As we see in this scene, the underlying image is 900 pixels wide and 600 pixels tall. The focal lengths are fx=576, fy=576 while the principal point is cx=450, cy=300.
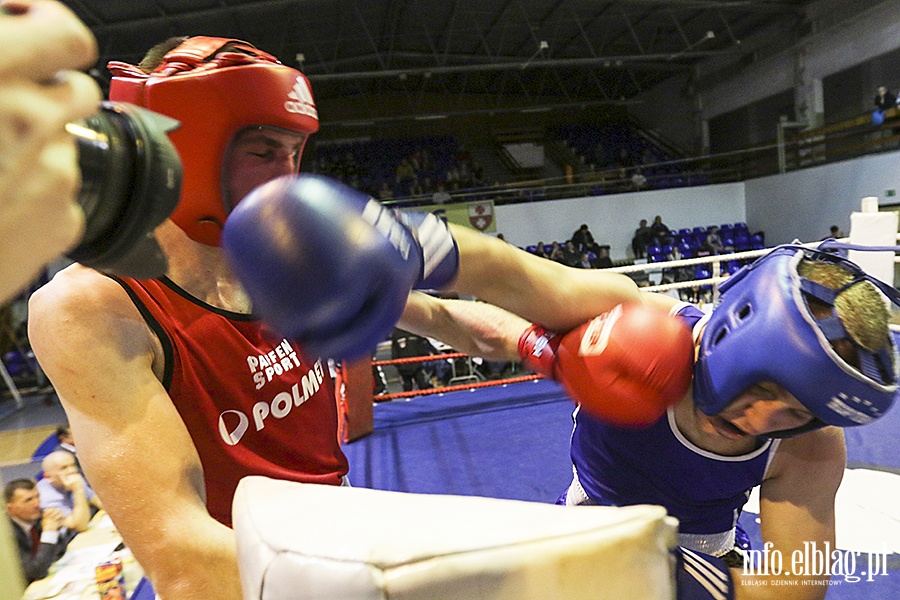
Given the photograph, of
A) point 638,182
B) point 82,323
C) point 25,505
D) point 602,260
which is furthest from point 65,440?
point 638,182

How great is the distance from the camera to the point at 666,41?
1182 cm

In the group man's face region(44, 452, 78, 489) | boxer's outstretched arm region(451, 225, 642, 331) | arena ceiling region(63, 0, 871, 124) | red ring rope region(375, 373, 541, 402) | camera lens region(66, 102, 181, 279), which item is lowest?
red ring rope region(375, 373, 541, 402)

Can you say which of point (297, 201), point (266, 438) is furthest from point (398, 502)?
point (266, 438)

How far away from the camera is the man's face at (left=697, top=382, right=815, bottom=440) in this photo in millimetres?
920

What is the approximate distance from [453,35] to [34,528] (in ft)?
34.5

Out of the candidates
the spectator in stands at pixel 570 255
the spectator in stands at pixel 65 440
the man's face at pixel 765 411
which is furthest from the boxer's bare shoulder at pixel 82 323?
the spectator in stands at pixel 570 255

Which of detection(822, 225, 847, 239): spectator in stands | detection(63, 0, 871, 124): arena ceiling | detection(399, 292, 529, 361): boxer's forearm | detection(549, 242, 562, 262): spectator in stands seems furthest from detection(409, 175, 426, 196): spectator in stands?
detection(399, 292, 529, 361): boxer's forearm

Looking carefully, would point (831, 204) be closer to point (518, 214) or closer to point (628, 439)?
point (518, 214)

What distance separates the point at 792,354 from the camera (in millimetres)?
834

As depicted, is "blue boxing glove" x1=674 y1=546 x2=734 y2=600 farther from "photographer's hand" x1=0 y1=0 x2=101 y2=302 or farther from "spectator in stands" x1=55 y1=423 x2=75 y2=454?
"spectator in stands" x1=55 y1=423 x2=75 y2=454

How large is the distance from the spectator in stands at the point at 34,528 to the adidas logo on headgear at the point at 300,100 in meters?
2.16

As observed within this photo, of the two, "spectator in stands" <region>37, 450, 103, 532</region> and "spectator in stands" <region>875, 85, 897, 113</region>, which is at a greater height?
"spectator in stands" <region>875, 85, 897, 113</region>

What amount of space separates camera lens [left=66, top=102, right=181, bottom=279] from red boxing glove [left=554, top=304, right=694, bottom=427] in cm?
62

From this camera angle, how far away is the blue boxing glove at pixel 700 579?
0.74 metres
